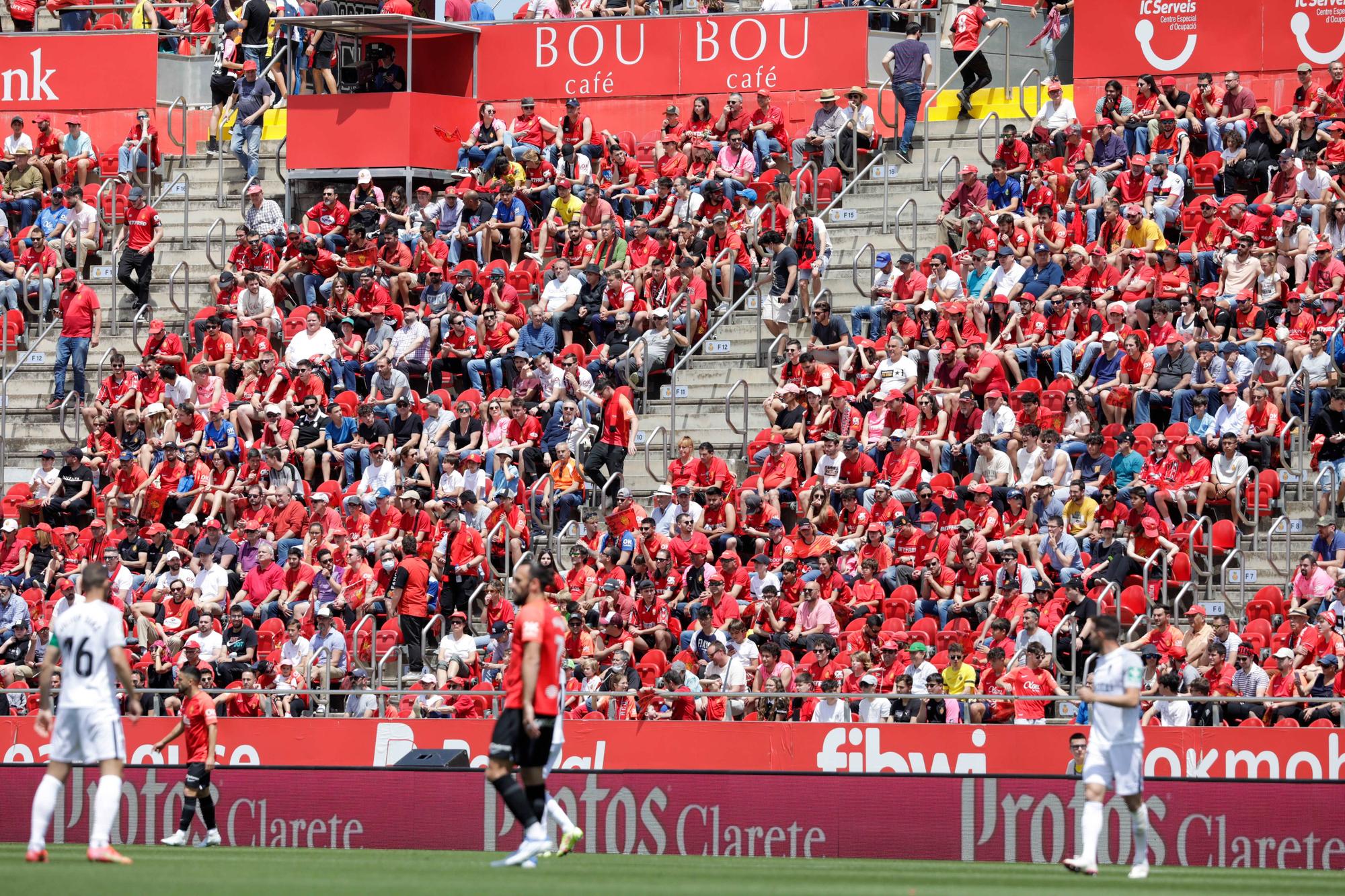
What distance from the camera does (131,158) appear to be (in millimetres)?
33281

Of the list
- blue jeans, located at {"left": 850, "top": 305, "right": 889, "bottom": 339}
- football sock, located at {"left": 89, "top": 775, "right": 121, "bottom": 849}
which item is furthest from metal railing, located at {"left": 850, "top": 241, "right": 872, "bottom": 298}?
football sock, located at {"left": 89, "top": 775, "right": 121, "bottom": 849}

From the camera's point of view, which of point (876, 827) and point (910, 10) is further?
point (910, 10)

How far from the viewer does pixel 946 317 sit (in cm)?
2536

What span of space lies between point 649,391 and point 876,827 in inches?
400

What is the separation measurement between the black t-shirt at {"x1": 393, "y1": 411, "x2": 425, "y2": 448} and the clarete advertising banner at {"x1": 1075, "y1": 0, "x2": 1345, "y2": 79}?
Answer: 9.41m

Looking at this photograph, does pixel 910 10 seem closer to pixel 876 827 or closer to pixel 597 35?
pixel 597 35

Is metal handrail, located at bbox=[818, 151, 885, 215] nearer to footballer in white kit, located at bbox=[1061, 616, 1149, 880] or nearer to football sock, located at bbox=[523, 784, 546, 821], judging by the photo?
footballer in white kit, located at bbox=[1061, 616, 1149, 880]

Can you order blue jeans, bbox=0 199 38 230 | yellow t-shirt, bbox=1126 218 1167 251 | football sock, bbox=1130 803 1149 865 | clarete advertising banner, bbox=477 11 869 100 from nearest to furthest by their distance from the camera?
football sock, bbox=1130 803 1149 865 < yellow t-shirt, bbox=1126 218 1167 251 < clarete advertising banner, bbox=477 11 869 100 < blue jeans, bbox=0 199 38 230

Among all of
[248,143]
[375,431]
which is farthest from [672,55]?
[375,431]

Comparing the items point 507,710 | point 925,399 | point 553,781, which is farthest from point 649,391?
point 507,710

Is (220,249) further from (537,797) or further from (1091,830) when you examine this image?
(1091,830)

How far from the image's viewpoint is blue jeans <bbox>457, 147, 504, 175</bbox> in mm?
30594

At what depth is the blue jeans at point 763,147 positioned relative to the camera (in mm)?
29312

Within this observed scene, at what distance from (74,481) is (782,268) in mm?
8876
